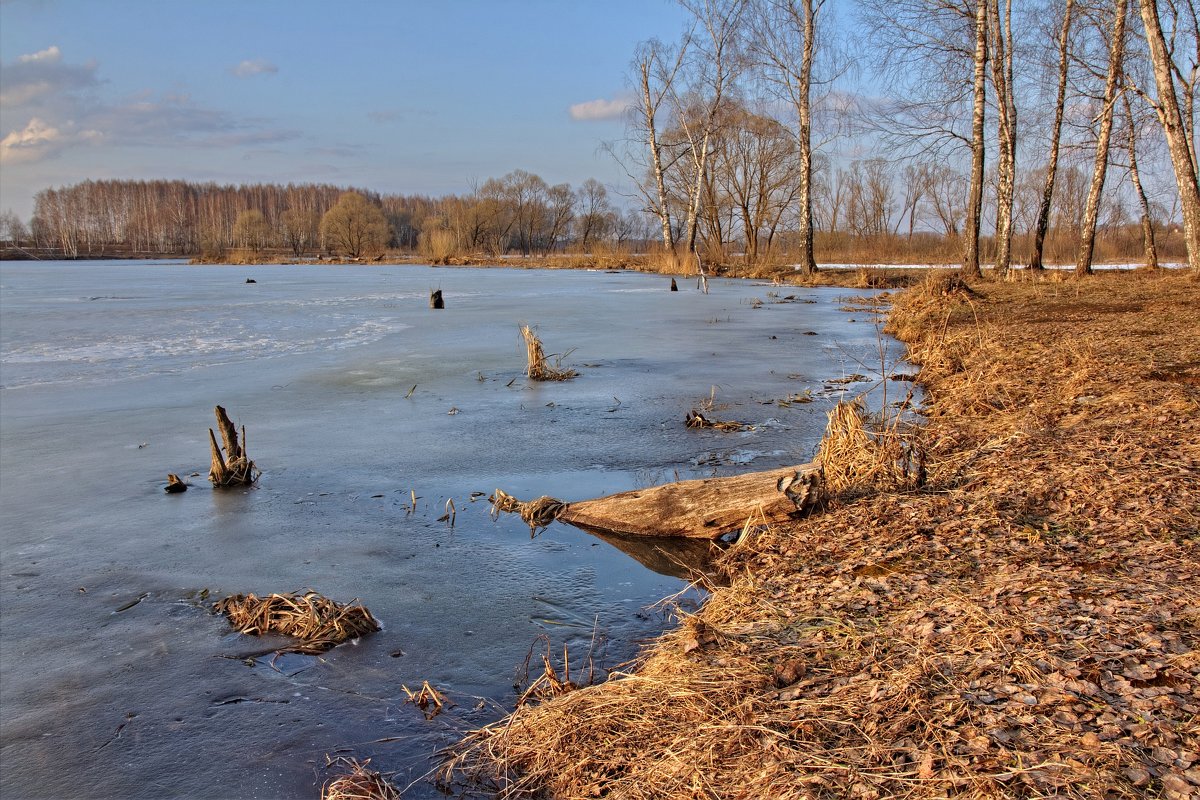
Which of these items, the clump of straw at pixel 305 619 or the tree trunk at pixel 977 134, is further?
the tree trunk at pixel 977 134

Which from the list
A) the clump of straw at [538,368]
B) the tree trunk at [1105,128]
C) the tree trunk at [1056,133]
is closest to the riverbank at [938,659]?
the clump of straw at [538,368]

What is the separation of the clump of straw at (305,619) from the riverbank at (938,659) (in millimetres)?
984

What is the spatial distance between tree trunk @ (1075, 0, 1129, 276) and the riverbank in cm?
1506

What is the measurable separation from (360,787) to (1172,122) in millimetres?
14239

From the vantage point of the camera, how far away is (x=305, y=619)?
10.9ft

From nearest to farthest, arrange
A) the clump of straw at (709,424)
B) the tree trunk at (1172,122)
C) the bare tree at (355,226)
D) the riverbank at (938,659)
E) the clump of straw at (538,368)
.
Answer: the riverbank at (938,659) → the clump of straw at (709,424) → the clump of straw at (538,368) → the tree trunk at (1172,122) → the bare tree at (355,226)

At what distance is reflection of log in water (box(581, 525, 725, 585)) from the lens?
411cm

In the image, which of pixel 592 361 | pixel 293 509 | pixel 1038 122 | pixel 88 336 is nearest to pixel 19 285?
pixel 88 336

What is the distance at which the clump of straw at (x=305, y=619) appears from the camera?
3277mm

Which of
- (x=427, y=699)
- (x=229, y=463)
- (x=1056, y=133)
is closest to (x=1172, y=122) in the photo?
(x=1056, y=133)

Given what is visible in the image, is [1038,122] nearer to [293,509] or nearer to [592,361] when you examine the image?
[592,361]

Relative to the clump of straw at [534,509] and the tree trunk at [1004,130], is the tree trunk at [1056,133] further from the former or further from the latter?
the clump of straw at [534,509]

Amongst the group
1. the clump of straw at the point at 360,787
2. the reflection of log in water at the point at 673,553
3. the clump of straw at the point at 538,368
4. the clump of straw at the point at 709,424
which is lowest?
the clump of straw at the point at 360,787

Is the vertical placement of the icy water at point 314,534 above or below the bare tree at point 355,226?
below
